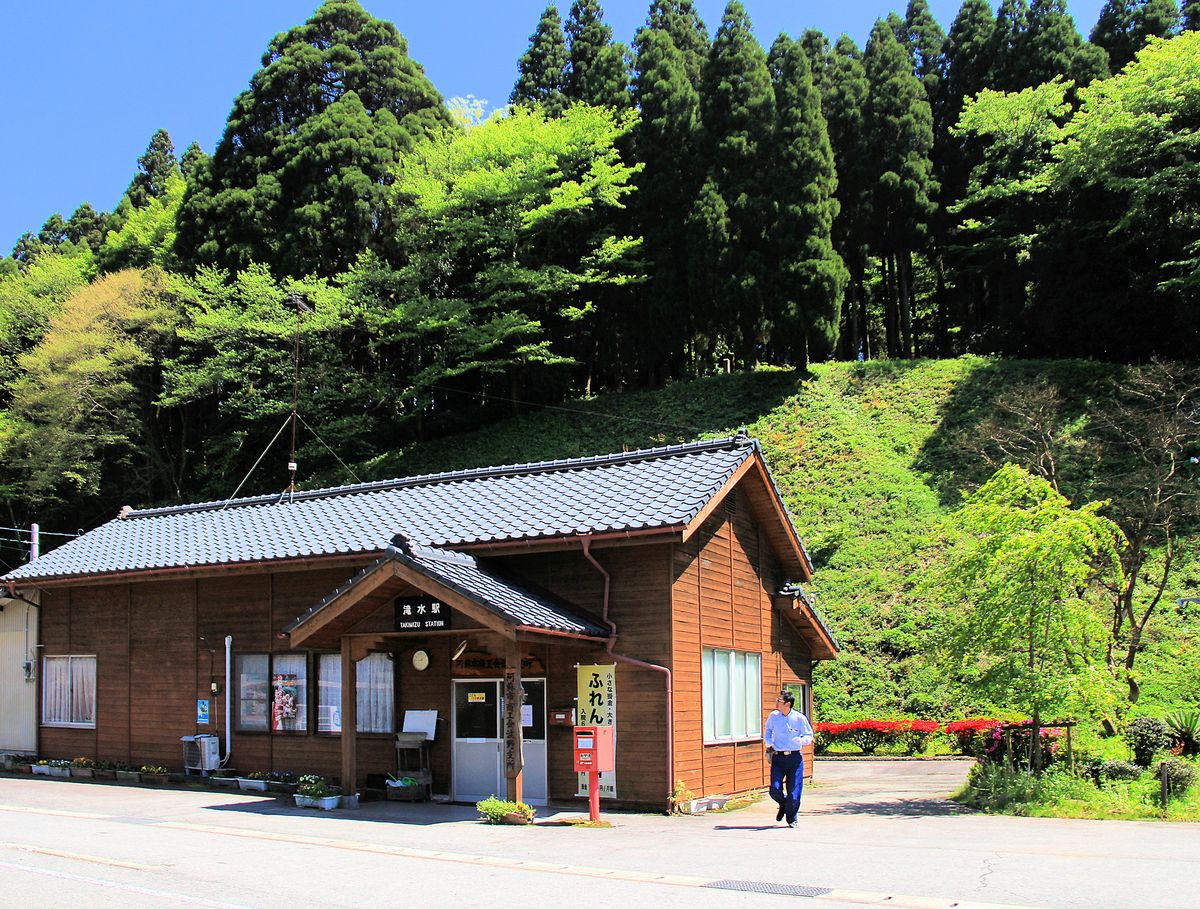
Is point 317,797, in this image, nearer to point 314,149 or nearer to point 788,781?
point 788,781

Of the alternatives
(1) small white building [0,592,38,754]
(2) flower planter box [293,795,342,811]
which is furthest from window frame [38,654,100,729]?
(2) flower planter box [293,795,342,811]

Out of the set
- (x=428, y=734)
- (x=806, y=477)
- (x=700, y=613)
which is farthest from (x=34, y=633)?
(x=806, y=477)

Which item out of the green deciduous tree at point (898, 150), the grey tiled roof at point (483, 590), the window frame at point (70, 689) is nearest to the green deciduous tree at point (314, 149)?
the green deciduous tree at point (898, 150)

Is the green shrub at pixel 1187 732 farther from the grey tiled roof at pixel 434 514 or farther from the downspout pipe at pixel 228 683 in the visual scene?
the downspout pipe at pixel 228 683

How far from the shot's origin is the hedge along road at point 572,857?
26.9 ft

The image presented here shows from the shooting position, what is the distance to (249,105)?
136ft

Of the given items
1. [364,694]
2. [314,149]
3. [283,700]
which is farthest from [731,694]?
[314,149]

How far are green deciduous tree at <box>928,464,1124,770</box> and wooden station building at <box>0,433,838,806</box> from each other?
3.50 metres

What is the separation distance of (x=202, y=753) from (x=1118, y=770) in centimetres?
1435

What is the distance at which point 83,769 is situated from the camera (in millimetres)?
18812

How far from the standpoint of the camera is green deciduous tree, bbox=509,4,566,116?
4566cm

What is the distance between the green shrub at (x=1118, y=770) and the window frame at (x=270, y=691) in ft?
39.9

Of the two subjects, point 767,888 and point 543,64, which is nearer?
point 767,888

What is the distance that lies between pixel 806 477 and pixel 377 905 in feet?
80.2
